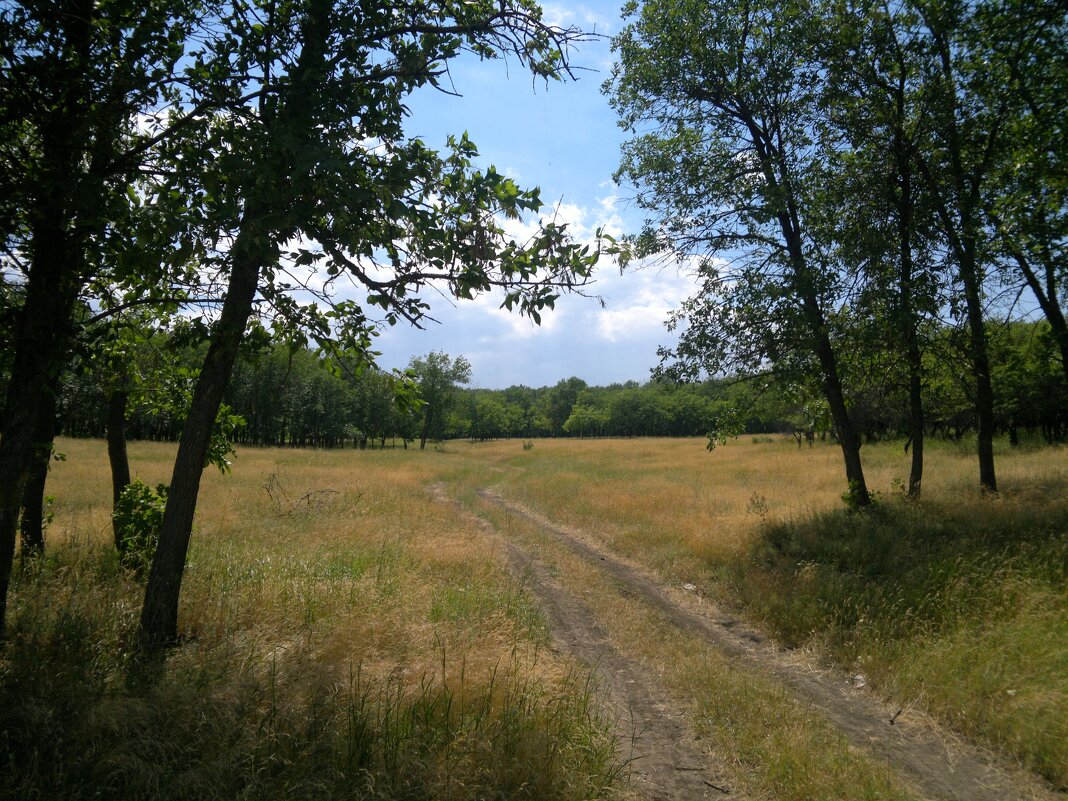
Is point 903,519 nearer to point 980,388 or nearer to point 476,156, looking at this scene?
point 980,388

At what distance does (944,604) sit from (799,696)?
2.84m

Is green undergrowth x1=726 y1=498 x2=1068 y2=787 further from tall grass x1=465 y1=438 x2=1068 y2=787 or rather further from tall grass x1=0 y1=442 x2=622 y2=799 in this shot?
tall grass x1=0 y1=442 x2=622 y2=799

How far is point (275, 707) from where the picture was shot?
3713 mm

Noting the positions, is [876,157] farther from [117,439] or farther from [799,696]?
[117,439]

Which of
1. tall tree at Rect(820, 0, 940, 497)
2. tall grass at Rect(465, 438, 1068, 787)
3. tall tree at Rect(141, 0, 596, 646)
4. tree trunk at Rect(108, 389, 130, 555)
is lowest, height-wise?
tall grass at Rect(465, 438, 1068, 787)

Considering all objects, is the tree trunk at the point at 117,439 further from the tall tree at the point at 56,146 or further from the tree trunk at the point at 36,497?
the tall tree at the point at 56,146

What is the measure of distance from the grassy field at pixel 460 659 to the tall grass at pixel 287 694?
0.7 inches

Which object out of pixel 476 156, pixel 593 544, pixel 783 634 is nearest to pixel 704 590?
pixel 783 634

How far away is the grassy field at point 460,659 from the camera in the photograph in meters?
3.36

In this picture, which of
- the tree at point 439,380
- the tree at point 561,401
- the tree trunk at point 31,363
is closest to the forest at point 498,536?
the tree trunk at point 31,363

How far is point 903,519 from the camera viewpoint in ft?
34.5

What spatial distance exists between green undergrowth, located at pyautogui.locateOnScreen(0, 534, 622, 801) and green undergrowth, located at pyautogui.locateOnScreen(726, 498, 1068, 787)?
140 inches

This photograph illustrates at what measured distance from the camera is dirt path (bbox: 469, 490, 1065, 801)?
4.21m

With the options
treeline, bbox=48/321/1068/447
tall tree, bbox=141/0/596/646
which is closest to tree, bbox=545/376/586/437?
treeline, bbox=48/321/1068/447
